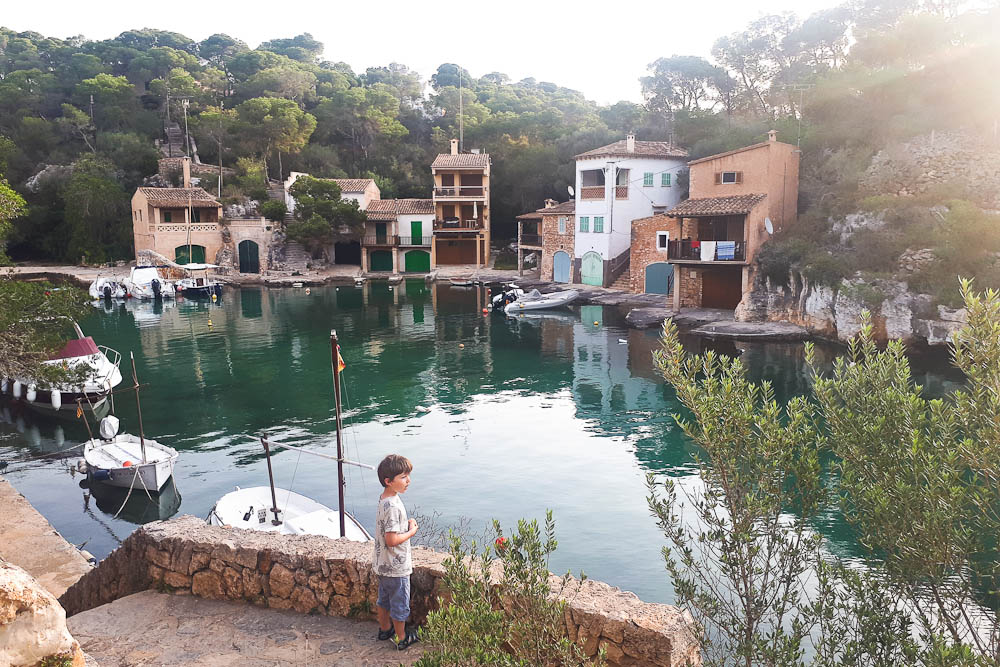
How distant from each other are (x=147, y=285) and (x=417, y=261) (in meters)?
22.4

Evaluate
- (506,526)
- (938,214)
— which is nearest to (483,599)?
(506,526)

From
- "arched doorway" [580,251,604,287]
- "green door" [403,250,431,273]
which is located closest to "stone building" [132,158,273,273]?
"green door" [403,250,431,273]

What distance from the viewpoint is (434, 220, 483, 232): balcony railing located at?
66438 millimetres

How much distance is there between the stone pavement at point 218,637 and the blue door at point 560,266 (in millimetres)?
48556

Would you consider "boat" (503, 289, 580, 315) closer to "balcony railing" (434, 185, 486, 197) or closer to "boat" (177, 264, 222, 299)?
"balcony railing" (434, 185, 486, 197)

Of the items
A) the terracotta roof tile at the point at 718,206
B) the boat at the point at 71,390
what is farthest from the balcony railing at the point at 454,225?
the boat at the point at 71,390

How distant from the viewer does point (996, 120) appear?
3631 cm

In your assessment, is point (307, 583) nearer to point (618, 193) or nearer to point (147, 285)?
point (618, 193)

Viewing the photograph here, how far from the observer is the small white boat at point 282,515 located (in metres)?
15.0

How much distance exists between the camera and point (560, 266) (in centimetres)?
5600

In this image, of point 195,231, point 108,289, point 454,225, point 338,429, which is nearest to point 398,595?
point 338,429

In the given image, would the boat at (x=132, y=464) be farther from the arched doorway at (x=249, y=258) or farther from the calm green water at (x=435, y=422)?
the arched doorway at (x=249, y=258)

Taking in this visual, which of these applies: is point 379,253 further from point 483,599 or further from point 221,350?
point 483,599

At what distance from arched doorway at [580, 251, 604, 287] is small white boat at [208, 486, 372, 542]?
37833 mm
